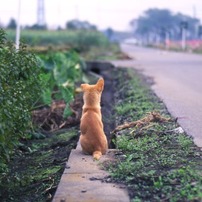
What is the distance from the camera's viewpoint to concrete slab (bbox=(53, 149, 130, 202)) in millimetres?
4238

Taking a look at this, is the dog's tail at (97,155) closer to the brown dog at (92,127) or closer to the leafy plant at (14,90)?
the brown dog at (92,127)

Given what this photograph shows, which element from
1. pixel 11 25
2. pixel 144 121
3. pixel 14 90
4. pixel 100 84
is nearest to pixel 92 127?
pixel 100 84

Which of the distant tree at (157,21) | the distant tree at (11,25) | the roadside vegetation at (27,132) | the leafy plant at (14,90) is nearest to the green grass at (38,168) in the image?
the roadside vegetation at (27,132)

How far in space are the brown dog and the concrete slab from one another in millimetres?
313

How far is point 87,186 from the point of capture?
4.51 meters

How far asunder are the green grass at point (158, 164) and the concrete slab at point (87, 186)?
0.34ft

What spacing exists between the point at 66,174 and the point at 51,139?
11.7 ft

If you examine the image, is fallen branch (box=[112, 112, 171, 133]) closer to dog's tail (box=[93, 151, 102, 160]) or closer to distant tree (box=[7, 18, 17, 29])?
dog's tail (box=[93, 151, 102, 160])

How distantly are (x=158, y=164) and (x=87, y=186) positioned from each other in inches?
32.0

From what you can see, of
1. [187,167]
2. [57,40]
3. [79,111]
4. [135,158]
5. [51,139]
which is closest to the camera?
[187,167]

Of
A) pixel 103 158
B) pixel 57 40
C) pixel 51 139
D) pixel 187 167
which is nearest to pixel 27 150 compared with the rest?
pixel 51 139

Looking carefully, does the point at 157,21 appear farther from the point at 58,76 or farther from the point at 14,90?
the point at 14,90

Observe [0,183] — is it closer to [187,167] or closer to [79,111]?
[187,167]

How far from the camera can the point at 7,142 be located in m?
5.43
